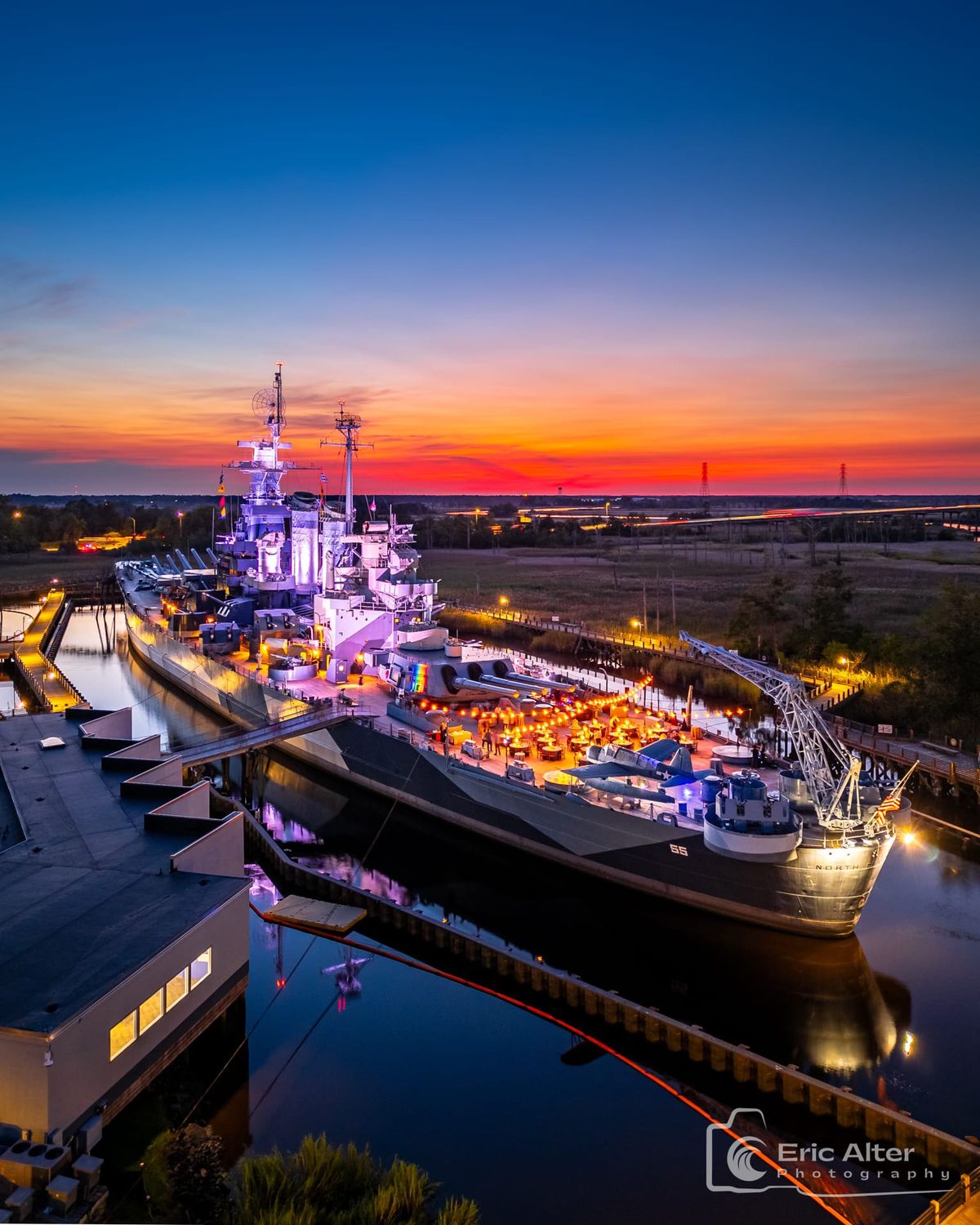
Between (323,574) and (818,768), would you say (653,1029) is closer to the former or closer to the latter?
(818,768)

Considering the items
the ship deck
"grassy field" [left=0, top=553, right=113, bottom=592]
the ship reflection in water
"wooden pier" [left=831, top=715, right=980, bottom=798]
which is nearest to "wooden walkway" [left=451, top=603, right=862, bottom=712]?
"wooden pier" [left=831, top=715, right=980, bottom=798]

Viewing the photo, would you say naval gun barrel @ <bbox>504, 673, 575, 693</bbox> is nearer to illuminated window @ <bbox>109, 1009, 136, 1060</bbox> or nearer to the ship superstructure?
the ship superstructure

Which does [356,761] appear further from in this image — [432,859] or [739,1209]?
[739,1209]

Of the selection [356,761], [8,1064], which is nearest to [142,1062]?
[8,1064]

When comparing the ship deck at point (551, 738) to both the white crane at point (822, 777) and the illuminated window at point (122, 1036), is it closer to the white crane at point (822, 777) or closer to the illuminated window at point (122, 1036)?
the white crane at point (822, 777)

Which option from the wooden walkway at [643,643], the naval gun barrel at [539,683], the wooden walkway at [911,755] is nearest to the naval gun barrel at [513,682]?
the naval gun barrel at [539,683]
